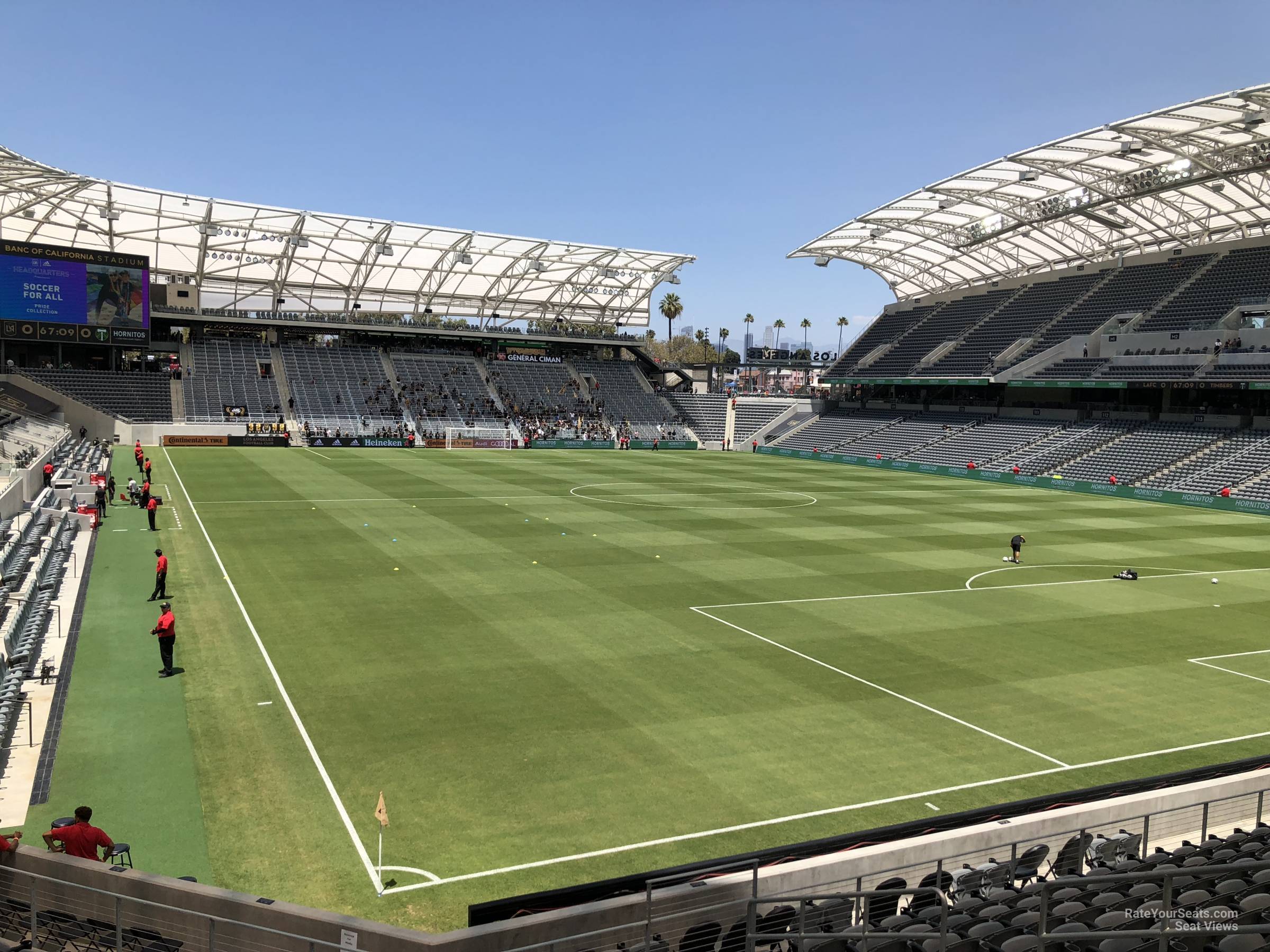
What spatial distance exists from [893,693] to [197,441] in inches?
2455

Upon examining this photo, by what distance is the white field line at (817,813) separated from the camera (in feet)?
35.4

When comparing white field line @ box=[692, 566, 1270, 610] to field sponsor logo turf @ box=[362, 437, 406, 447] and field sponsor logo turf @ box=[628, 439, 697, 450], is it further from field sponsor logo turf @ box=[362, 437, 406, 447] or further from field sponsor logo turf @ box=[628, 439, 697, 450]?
field sponsor logo turf @ box=[628, 439, 697, 450]

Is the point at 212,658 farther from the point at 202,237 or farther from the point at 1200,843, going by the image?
the point at 202,237

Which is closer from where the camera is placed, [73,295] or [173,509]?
[173,509]

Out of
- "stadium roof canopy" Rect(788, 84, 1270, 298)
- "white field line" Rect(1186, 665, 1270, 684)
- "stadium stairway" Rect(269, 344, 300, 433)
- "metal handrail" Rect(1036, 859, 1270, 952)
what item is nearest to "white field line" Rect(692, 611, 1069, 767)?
"metal handrail" Rect(1036, 859, 1270, 952)

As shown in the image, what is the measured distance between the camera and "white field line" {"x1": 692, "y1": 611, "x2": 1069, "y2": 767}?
15070 millimetres

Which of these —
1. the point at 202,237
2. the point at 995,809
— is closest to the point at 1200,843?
the point at 995,809

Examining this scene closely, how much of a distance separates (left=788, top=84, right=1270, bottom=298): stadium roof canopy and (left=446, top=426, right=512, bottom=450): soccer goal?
2944 cm

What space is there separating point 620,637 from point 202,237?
61.5 metres

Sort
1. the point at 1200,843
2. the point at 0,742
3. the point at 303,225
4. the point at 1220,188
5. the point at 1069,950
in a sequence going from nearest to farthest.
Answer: the point at 1069,950, the point at 1200,843, the point at 0,742, the point at 1220,188, the point at 303,225

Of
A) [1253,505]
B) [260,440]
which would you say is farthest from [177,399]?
[1253,505]

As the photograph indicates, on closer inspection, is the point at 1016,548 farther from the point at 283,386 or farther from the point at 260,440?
the point at 283,386

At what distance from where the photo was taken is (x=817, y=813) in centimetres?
1263

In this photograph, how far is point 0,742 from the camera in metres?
13.0
